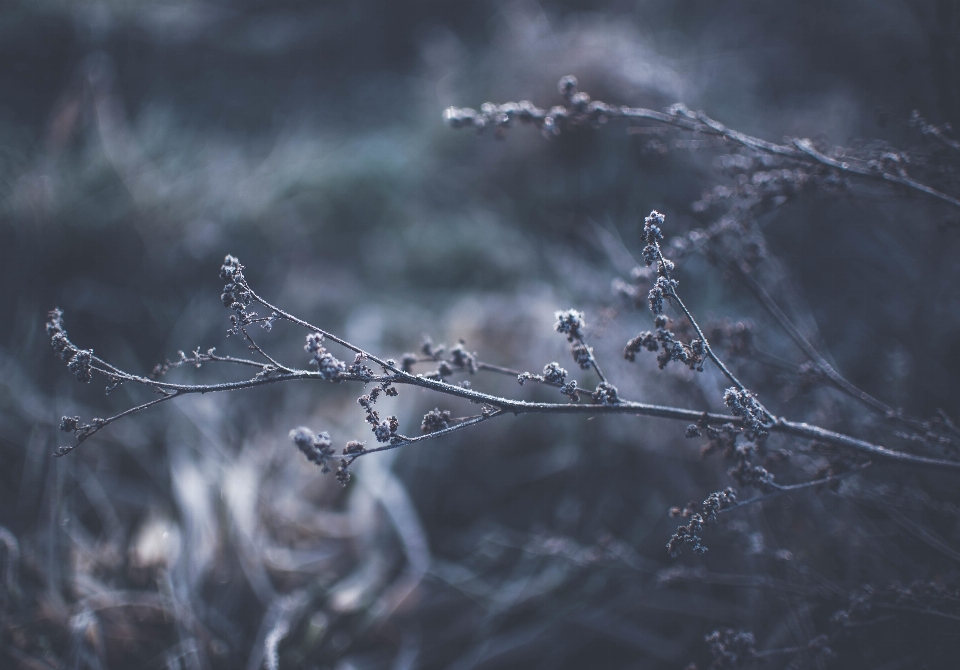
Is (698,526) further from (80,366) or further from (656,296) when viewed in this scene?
(80,366)

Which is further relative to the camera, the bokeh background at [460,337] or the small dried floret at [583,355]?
the bokeh background at [460,337]

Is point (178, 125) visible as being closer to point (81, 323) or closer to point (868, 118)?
point (81, 323)

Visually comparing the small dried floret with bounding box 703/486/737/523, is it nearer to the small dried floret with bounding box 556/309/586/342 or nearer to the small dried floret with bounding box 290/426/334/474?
the small dried floret with bounding box 556/309/586/342

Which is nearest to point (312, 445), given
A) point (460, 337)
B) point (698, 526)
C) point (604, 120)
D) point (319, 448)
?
point (319, 448)

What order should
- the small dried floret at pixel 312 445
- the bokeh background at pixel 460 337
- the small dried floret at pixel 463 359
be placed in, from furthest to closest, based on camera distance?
the bokeh background at pixel 460 337, the small dried floret at pixel 463 359, the small dried floret at pixel 312 445

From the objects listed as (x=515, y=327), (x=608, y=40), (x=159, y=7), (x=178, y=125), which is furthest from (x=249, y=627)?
(x=159, y=7)

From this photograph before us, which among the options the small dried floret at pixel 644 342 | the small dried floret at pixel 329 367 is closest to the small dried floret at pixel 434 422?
the small dried floret at pixel 329 367

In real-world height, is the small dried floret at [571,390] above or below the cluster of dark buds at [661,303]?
below

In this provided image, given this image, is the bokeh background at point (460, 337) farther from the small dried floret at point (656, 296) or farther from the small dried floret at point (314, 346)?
the small dried floret at point (314, 346)
